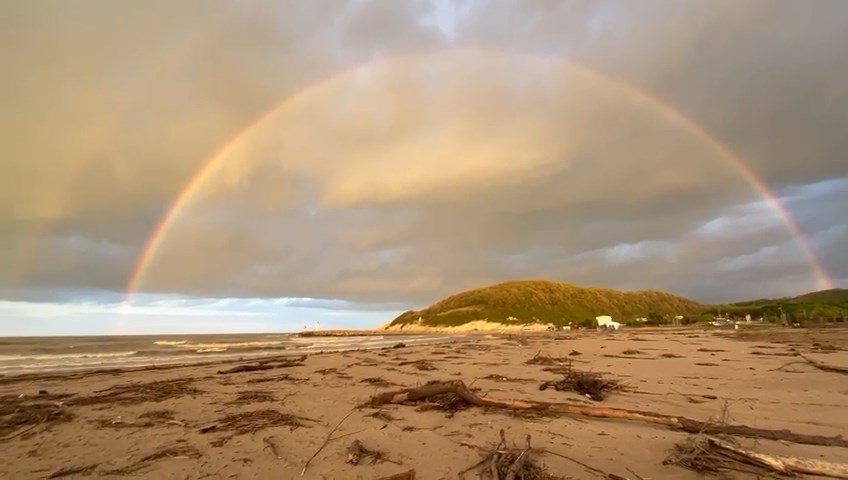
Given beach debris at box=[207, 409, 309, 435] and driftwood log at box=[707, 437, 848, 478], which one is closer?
driftwood log at box=[707, 437, 848, 478]

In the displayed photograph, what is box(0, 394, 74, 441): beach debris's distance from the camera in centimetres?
1002

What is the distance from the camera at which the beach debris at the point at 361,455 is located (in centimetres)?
706

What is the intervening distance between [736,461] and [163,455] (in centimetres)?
862

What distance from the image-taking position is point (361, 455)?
7277 mm

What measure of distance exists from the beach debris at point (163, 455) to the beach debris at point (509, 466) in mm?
4656

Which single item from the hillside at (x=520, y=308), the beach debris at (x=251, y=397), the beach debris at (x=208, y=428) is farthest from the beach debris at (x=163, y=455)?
the hillside at (x=520, y=308)

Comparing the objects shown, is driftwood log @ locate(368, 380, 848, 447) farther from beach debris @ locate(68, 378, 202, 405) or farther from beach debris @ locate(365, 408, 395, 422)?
beach debris @ locate(68, 378, 202, 405)

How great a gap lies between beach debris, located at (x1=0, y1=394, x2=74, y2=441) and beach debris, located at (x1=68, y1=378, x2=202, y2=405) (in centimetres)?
99

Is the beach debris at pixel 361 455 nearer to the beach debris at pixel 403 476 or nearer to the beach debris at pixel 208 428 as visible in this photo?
the beach debris at pixel 403 476

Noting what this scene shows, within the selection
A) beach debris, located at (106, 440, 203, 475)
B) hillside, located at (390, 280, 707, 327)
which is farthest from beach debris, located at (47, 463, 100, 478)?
hillside, located at (390, 280, 707, 327)

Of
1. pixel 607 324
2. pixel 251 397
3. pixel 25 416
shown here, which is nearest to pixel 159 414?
pixel 251 397

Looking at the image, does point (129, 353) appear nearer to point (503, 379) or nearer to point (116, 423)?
point (116, 423)

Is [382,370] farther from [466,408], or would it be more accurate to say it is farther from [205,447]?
[205,447]

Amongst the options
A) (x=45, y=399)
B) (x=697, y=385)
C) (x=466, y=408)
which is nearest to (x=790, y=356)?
(x=697, y=385)
